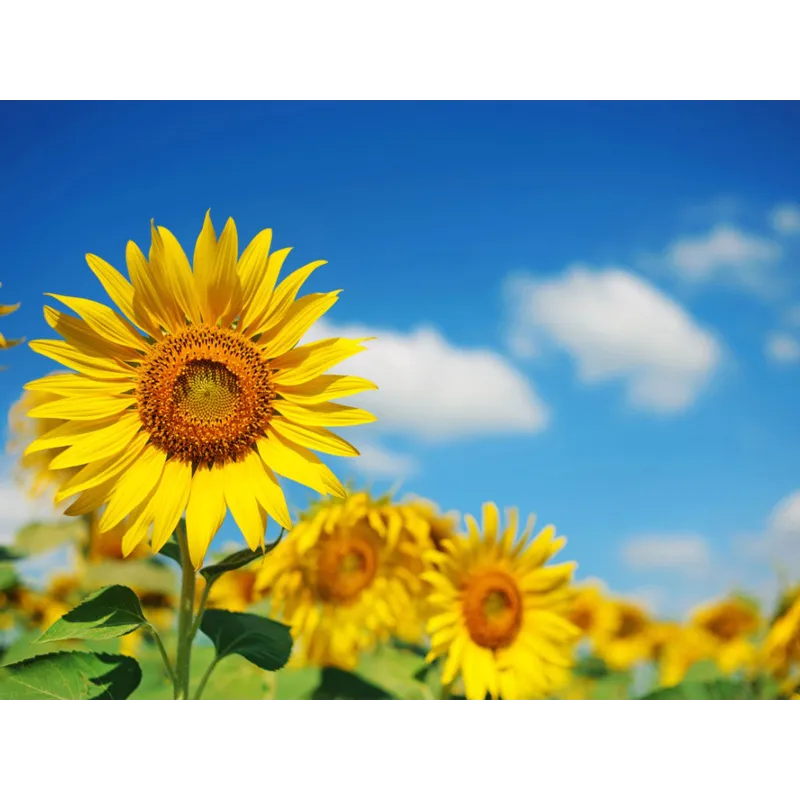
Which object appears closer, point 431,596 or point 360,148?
point 431,596

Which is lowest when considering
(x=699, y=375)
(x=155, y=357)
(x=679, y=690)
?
(x=679, y=690)

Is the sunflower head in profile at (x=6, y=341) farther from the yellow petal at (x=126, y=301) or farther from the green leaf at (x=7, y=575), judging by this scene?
the green leaf at (x=7, y=575)

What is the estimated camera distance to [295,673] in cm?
258

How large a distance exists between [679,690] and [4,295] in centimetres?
235

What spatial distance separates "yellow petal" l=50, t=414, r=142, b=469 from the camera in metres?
1.96

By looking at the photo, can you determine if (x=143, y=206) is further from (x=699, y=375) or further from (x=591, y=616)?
(x=591, y=616)

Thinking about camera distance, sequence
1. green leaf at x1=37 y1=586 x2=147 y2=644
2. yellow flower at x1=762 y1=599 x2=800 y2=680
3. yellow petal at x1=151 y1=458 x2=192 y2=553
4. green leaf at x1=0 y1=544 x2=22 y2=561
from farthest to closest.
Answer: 1. yellow flower at x1=762 y1=599 x2=800 y2=680
2. green leaf at x1=0 y1=544 x2=22 y2=561
3. yellow petal at x1=151 y1=458 x2=192 y2=553
4. green leaf at x1=37 y1=586 x2=147 y2=644

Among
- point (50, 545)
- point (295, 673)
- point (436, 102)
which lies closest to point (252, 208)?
point (436, 102)

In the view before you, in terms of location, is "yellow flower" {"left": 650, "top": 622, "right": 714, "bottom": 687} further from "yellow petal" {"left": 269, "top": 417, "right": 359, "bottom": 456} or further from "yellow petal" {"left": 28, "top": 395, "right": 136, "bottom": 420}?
"yellow petal" {"left": 28, "top": 395, "right": 136, "bottom": 420}

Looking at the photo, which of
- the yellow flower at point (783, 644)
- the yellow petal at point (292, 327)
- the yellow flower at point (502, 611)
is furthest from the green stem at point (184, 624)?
the yellow flower at point (783, 644)

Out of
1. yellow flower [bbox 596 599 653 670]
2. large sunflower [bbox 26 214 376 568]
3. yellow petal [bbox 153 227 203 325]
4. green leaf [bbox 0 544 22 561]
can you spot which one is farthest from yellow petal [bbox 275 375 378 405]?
yellow flower [bbox 596 599 653 670]

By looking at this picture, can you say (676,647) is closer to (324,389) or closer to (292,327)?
(324,389)

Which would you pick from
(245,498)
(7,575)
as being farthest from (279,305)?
Answer: (7,575)

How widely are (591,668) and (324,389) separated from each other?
1636mm
